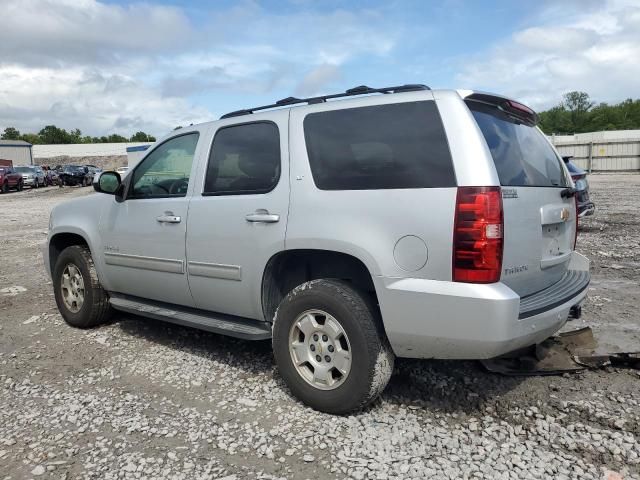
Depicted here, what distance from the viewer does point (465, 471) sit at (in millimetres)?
2748

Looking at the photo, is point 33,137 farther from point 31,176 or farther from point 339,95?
point 339,95

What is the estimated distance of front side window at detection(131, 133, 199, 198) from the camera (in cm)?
433

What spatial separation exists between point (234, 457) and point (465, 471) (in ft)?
4.01

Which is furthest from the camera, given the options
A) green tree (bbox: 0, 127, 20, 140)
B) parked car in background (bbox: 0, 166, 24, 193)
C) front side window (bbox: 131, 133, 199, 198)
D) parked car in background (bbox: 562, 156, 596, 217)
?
green tree (bbox: 0, 127, 20, 140)

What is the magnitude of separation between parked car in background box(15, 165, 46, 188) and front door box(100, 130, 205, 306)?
3645 cm

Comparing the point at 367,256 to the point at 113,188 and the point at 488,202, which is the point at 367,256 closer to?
the point at 488,202

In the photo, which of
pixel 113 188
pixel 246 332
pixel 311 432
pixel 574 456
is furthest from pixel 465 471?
pixel 113 188

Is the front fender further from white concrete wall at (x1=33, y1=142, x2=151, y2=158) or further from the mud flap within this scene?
white concrete wall at (x1=33, y1=142, x2=151, y2=158)

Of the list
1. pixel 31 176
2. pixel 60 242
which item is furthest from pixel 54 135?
pixel 60 242

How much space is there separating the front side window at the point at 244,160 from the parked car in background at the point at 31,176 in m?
37.5

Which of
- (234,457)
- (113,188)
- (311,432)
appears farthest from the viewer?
→ (113,188)

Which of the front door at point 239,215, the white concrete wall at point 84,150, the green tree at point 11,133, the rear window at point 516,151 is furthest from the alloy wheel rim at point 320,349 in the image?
the green tree at point 11,133

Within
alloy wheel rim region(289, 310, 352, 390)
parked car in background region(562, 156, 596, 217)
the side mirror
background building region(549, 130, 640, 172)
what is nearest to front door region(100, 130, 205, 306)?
the side mirror

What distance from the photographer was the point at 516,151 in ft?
11.0
